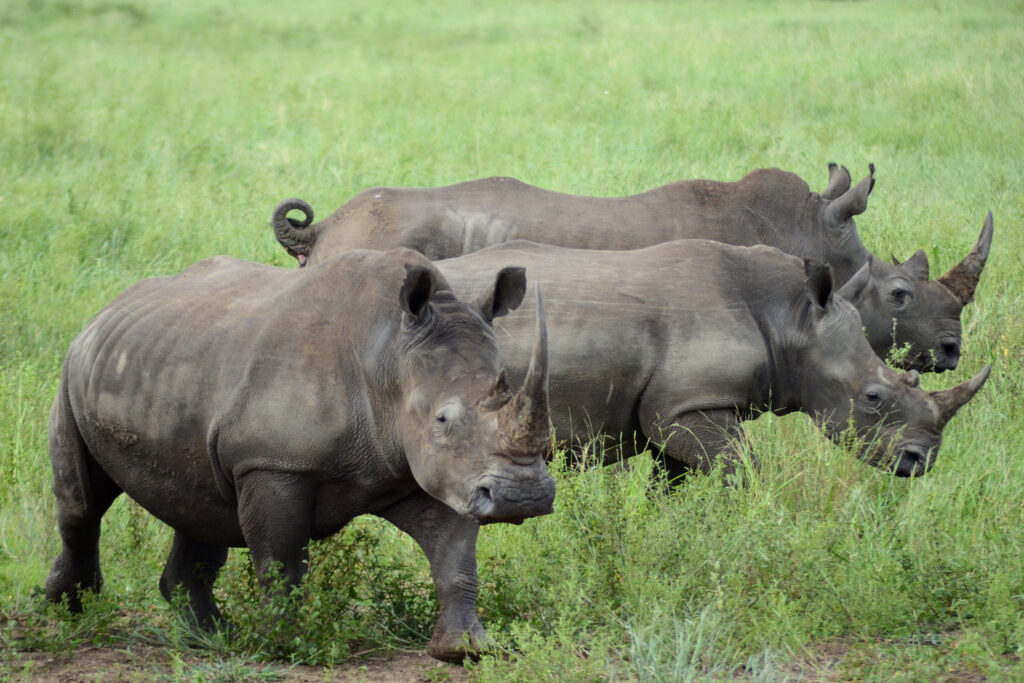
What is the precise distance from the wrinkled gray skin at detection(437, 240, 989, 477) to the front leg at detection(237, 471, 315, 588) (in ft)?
4.40

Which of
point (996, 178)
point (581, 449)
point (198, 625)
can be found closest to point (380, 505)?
point (198, 625)

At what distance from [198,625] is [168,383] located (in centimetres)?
95

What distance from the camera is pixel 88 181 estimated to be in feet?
37.1

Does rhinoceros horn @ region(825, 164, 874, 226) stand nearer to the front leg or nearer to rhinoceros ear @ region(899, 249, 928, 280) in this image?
rhinoceros ear @ region(899, 249, 928, 280)

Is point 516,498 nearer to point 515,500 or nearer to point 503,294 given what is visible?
point 515,500

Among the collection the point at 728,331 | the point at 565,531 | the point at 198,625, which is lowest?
the point at 198,625

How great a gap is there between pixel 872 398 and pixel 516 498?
2611mm

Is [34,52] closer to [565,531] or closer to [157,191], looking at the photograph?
[157,191]

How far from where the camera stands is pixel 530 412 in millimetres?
3801

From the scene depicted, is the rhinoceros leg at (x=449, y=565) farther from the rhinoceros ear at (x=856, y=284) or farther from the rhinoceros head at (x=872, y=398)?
the rhinoceros ear at (x=856, y=284)

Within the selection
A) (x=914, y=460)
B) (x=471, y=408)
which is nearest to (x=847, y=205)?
(x=914, y=460)

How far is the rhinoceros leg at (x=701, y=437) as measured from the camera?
217 inches

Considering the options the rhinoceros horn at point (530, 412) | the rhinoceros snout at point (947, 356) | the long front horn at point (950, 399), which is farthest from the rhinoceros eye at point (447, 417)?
the rhinoceros snout at point (947, 356)

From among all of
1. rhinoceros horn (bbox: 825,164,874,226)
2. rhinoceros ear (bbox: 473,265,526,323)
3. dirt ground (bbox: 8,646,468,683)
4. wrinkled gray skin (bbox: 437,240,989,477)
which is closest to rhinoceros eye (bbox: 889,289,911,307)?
rhinoceros horn (bbox: 825,164,874,226)
